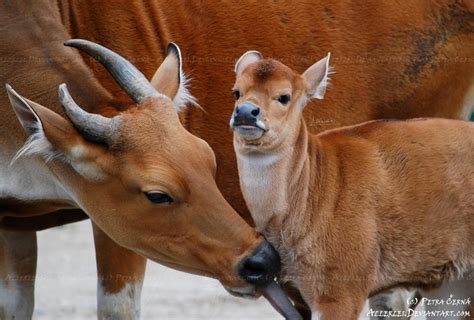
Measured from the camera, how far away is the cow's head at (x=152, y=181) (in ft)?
19.6

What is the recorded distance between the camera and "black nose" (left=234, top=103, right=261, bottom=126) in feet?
18.7

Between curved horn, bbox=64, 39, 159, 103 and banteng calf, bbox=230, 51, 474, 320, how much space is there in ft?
1.42

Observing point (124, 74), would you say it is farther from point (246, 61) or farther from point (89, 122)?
point (246, 61)

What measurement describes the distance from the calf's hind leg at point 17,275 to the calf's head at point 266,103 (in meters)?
2.10

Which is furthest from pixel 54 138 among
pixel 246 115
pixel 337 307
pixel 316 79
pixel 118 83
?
pixel 337 307

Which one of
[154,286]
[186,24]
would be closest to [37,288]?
[154,286]

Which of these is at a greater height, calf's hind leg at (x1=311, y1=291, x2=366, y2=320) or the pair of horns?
the pair of horns

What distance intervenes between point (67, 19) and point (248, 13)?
1.02 metres

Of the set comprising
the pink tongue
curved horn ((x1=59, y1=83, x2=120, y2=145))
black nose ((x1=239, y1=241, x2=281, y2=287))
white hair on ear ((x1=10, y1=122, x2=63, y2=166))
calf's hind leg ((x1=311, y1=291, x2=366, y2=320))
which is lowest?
the pink tongue

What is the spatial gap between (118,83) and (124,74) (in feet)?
0.23

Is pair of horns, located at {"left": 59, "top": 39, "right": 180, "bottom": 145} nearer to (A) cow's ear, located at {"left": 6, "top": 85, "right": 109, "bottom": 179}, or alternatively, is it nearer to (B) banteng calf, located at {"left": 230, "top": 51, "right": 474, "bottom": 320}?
(A) cow's ear, located at {"left": 6, "top": 85, "right": 109, "bottom": 179}

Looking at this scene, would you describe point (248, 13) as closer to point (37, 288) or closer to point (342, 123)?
point (342, 123)

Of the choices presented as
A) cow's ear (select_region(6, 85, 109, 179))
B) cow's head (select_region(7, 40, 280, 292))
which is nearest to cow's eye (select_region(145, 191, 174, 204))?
cow's head (select_region(7, 40, 280, 292))

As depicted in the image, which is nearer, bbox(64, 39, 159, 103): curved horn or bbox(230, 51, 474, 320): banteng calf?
bbox(230, 51, 474, 320): banteng calf
